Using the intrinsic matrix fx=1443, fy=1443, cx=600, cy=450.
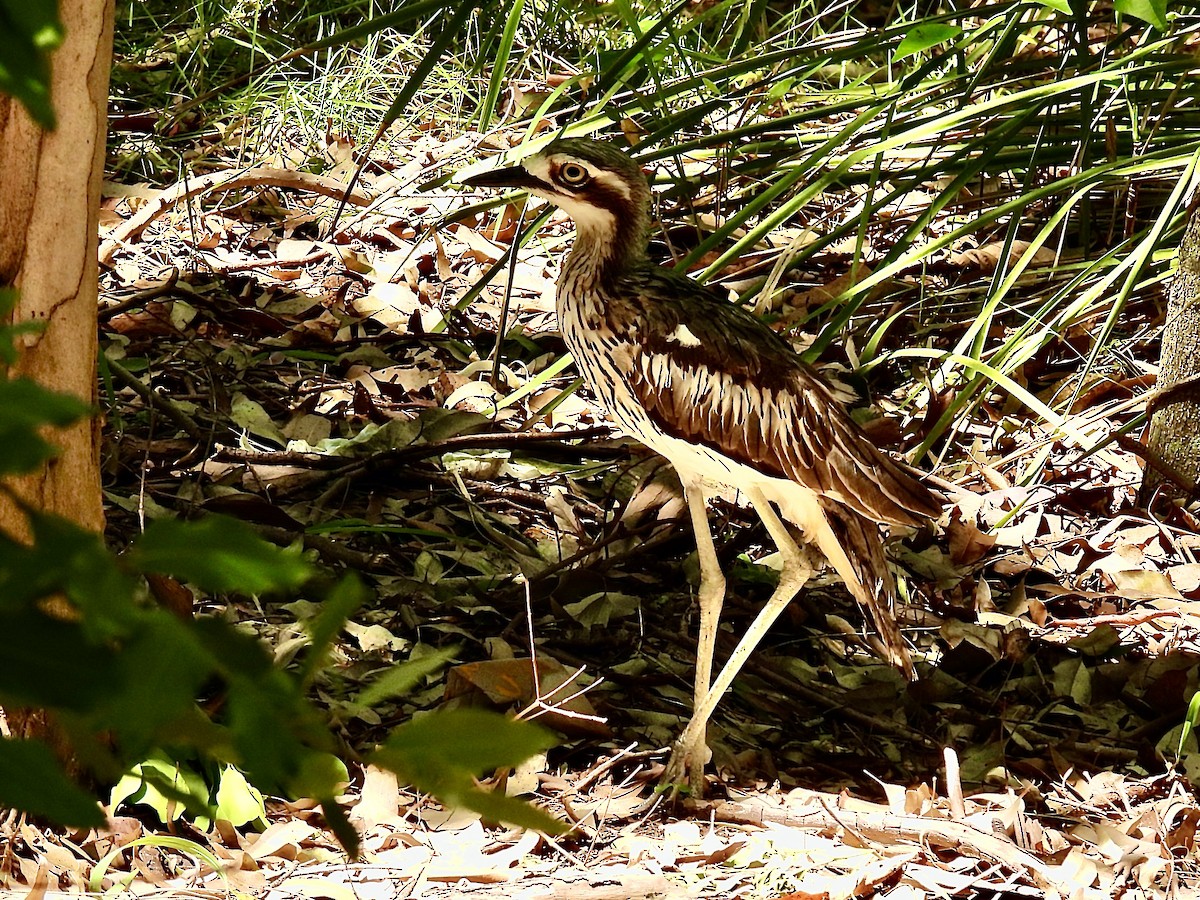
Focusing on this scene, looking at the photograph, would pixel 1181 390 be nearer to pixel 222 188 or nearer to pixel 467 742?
pixel 222 188

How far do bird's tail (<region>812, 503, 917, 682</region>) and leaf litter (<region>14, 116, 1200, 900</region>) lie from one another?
7.1 inches

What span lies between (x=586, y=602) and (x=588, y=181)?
2.91ft

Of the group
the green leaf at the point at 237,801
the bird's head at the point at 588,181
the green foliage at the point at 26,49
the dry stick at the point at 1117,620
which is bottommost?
the dry stick at the point at 1117,620

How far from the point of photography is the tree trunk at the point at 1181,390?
10.8ft

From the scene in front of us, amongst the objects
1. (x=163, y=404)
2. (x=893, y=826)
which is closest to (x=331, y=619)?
(x=893, y=826)

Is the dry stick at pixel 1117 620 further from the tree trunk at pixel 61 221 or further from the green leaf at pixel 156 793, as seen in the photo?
the tree trunk at pixel 61 221

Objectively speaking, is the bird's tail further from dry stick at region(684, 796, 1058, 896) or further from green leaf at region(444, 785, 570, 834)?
green leaf at region(444, 785, 570, 834)

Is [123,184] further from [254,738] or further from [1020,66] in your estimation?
[254,738]

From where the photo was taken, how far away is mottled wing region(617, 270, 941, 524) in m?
2.67

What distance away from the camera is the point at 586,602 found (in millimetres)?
3045

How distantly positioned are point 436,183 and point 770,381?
918 millimetres

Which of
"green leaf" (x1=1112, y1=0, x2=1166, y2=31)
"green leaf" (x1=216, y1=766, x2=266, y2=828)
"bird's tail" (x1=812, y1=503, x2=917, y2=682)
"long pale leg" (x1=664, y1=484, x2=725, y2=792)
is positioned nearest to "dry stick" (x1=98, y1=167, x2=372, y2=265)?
"long pale leg" (x1=664, y1=484, x2=725, y2=792)

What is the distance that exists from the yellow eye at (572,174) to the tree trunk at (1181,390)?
1.45m

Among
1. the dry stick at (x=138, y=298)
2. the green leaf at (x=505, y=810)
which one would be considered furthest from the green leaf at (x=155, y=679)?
the dry stick at (x=138, y=298)
